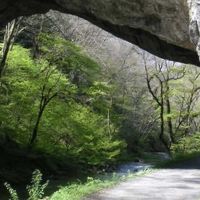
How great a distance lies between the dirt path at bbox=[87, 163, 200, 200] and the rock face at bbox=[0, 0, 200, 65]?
3.96 metres

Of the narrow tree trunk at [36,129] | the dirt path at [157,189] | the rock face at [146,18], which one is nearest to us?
Answer: the rock face at [146,18]

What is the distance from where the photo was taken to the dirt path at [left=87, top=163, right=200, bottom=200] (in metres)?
13.1

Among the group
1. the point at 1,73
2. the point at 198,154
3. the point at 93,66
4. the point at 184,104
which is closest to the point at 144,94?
the point at 184,104

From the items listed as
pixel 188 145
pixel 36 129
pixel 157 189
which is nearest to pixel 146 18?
pixel 157 189

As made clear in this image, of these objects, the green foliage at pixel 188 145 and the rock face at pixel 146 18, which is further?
the green foliage at pixel 188 145

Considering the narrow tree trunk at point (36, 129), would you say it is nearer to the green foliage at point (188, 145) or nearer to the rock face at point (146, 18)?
the rock face at point (146, 18)

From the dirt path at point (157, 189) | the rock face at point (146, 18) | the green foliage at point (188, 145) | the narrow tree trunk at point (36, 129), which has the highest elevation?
the rock face at point (146, 18)

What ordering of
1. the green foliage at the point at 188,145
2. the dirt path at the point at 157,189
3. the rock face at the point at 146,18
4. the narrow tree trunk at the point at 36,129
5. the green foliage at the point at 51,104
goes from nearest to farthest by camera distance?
the rock face at the point at 146,18
the dirt path at the point at 157,189
the green foliage at the point at 51,104
the narrow tree trunk at the point at 36,129
the green foliage at the point at 188,145

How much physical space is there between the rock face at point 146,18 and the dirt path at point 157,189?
396cm

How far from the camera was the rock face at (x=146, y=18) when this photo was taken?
10.2 m

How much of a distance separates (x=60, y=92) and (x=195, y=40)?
47.1 ft

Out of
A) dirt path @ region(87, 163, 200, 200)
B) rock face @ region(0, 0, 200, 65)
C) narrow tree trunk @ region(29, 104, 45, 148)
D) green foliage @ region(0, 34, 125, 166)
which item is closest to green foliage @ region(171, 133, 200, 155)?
green foliage @ region(0, 34, 125, 166)

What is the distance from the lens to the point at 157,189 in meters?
14.7

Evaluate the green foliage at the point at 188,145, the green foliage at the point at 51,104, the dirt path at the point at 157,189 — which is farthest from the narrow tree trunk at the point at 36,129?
the green foliage at the point at 188,145
